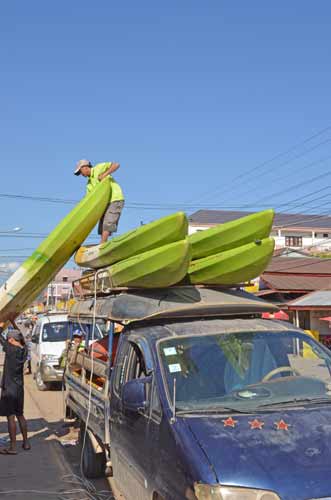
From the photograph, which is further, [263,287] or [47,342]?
[263,287]

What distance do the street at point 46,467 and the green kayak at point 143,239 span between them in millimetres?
2566

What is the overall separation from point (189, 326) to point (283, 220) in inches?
2442

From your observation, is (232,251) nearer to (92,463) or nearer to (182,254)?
(182,254)

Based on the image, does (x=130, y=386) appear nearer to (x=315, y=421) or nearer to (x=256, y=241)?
(x=315, y=421)

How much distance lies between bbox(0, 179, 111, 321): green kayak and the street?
221 cm

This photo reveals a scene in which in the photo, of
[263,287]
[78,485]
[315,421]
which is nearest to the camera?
[315,421]

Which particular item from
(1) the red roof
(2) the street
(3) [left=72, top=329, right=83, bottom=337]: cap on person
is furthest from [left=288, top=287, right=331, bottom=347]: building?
(3) [left=72, top=329, right=83, bottom=337]: cap on person

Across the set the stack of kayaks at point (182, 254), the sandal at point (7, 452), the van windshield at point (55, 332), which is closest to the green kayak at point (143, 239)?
the stack of kayaks at point (182, 254)

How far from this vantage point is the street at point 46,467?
6520mm

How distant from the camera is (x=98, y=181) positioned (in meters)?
7.88

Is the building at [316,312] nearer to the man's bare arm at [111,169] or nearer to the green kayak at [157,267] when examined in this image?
the man's bare arm at [111,169]

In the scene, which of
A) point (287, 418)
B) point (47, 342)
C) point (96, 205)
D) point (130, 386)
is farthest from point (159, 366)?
point (47, 342)

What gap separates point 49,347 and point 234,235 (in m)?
10.9

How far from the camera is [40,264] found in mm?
7176
